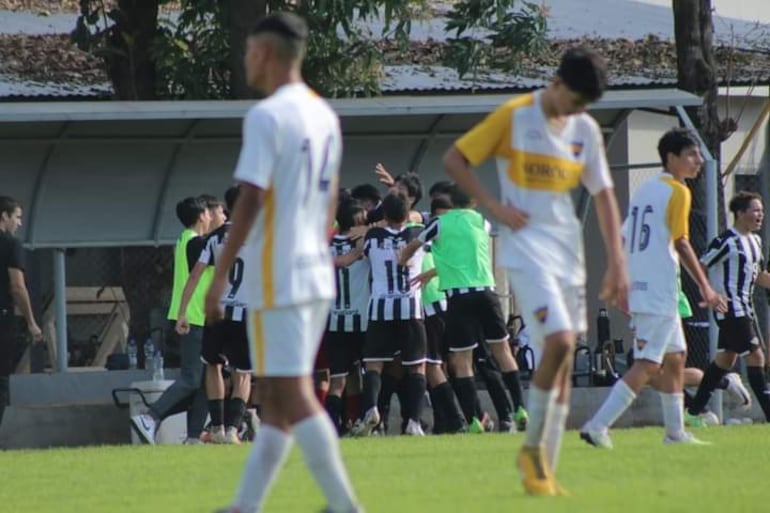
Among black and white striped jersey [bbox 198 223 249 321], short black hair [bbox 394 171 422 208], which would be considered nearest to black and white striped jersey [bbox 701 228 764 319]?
short black hair [bbox 394 171 422 208]

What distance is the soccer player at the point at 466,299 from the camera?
1773cm

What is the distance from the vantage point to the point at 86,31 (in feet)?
75.6

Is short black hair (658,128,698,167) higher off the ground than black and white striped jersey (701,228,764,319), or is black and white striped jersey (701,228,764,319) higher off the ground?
short black hair (658,128,698,167)

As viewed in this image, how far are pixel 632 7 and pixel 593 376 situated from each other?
10.3m

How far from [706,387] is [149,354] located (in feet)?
18.3

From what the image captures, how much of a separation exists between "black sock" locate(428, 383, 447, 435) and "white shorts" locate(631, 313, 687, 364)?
14.9ft

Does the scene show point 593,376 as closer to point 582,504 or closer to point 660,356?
point 660,356

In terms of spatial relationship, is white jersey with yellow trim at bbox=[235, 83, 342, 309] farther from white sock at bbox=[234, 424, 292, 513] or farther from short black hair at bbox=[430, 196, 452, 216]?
short black hair at bbox=[430, 196, 452, 216]

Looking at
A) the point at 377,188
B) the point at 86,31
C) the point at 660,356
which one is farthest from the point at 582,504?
the point at 86,31

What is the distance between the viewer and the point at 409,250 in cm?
1761

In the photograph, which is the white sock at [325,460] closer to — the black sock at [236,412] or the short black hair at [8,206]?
the black sock at [236,412]

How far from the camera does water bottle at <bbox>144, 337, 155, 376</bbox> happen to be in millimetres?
19656

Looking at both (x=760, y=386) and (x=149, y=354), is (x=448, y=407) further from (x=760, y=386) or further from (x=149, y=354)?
(x=149, y=354)

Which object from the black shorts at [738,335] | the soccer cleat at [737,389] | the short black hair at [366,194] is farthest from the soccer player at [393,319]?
the soccer cleat at [737,389]
